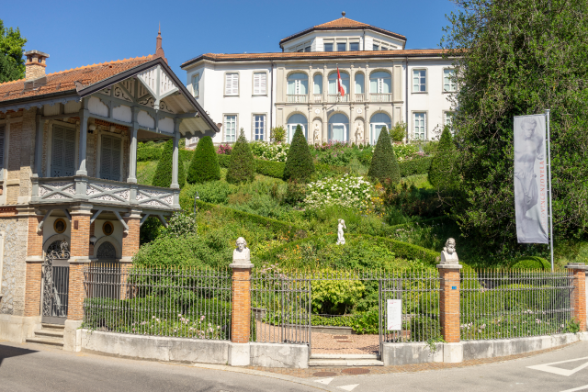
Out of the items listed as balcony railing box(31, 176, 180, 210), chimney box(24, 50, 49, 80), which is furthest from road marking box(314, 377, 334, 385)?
chimney box(24, 50, 49, 80)

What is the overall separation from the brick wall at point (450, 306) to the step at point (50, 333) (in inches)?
418

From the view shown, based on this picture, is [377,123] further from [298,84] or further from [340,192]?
[340,192]

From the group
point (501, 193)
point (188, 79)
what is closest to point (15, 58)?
point (188, 79)

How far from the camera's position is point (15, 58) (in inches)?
1324

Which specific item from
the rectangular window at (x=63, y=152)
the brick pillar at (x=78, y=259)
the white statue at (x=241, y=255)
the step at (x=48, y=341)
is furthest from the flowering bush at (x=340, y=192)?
the step at (x=48, y=341)

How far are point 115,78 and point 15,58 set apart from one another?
24.1 meters

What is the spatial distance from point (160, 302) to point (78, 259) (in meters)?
3.09

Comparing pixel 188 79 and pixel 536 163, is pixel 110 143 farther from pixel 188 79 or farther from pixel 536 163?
pixel 188 79

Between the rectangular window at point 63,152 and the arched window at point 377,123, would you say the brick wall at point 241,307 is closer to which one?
the rectangular window at point 63,152

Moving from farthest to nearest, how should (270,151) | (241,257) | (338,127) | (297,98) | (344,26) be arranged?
1. (344,26)
2. (338,127)
3. (297,98)
4. (270,151)
5. (241,257)

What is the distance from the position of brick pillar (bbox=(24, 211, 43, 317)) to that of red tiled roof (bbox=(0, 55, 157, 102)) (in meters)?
3.68

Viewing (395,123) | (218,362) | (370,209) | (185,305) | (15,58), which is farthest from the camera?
(395,123)

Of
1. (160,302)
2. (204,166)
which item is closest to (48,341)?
(160,302)

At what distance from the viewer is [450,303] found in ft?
37.2
